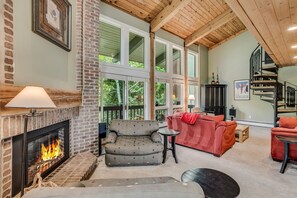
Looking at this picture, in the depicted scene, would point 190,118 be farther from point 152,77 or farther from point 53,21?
point 53,21

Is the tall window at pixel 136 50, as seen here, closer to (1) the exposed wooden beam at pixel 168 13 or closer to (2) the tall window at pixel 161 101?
(1) the exposed wooden beam at pixel 168 13

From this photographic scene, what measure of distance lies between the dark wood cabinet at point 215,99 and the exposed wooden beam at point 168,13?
4113 mm

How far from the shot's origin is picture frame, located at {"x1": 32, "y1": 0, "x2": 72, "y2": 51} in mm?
2020

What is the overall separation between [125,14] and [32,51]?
3901 millimetres

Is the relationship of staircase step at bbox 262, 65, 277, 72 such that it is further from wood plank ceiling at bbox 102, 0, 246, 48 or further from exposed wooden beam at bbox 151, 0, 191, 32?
exposed wooden beam at bbox 151, 0, 191, 32

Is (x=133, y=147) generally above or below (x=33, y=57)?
below

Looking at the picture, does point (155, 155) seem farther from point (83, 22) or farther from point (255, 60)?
point (255, 60)

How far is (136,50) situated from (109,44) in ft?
3.49

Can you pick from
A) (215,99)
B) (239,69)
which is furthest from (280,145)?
(239,69)

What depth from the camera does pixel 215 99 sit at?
26.8 ft

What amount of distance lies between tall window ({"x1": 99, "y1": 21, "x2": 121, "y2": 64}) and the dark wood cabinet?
501 centimetres

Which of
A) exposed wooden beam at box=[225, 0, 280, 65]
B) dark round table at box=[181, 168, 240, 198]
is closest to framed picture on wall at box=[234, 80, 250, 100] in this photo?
exposed wooden beam at box=[225, 0, 280, 65]

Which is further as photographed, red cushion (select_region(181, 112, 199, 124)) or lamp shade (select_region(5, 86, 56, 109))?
red cushion (select_region(181, 112, 199, 124))

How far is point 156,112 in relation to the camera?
21.4 feet
